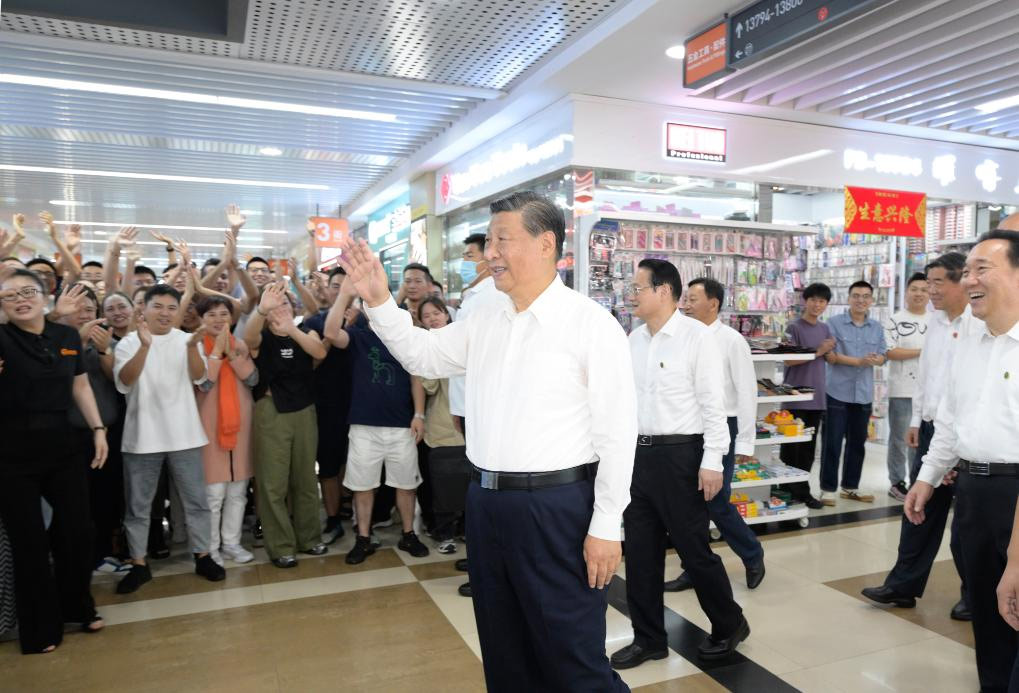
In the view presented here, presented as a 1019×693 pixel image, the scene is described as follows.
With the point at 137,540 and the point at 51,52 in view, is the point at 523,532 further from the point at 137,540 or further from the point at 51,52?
the point at 51,52

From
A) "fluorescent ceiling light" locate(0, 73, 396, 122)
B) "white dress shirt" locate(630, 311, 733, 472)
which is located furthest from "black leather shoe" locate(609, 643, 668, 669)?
"fluorescent ceiling light" locate(0, 73, 396, 122)

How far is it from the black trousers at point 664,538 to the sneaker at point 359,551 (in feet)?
6.58

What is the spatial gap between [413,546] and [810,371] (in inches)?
140

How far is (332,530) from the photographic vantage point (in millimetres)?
4871

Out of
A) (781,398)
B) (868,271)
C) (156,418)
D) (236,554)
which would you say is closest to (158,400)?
(156,418)

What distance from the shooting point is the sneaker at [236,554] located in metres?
4.34

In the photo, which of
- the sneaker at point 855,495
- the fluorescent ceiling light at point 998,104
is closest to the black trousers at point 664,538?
the sneaker at point 855,495

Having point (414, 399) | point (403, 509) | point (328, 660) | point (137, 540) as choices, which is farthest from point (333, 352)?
point (328, 660)

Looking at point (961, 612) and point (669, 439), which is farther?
point (961, 612)

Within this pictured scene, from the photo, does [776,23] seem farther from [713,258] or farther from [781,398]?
[781,398]

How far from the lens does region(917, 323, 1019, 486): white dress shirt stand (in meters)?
2.23

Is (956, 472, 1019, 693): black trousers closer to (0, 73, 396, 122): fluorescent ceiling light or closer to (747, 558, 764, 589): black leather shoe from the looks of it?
Result: (747, 558, 764, 589): black leather shoe

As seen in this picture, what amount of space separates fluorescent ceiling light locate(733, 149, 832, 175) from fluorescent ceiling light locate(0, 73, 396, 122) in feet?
12.0

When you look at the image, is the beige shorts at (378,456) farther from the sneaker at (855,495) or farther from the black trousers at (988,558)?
the sneaker at (855,495)
